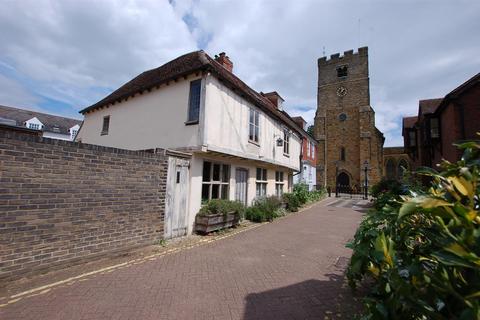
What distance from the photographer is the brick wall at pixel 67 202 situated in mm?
4191

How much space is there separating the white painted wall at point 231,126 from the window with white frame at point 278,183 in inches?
104

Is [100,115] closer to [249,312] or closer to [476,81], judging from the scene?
[249,312]

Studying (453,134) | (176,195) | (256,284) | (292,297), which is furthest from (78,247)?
(453,134)

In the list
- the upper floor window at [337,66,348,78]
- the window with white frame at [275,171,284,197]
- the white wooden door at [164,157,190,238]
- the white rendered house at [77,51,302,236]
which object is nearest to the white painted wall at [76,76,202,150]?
the white rendered house at [77,51,302,236]

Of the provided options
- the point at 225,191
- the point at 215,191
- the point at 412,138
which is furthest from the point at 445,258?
the point at 412,138

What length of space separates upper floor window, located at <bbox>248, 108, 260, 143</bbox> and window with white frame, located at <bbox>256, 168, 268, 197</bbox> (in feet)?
A: 7.45

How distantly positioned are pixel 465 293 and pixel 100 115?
1480cm

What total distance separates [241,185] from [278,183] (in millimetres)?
4935

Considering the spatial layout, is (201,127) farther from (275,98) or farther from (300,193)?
(275,98)

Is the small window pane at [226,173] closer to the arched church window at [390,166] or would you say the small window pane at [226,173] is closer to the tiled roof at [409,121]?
the tiled roof at [409,121]

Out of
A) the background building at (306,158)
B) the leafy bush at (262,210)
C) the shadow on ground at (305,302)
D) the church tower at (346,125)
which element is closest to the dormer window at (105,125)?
the leafy bush at (262,210)

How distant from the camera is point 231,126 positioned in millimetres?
9234

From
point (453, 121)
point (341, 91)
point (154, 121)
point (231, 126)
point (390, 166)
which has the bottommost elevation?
point (231, 126)

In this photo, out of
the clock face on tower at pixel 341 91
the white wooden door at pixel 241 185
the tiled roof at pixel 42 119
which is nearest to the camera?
the white wooden door at pixel 241 185
